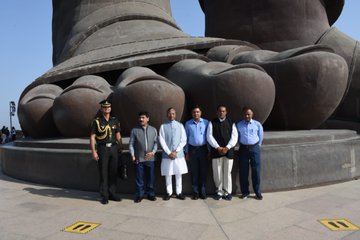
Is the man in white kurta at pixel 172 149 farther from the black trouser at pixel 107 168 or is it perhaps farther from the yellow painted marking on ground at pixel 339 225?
the yellow painted marking on ground at pixel 339 225

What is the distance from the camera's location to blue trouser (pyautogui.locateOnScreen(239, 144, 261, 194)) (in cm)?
433

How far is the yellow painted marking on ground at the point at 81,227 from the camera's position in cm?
330

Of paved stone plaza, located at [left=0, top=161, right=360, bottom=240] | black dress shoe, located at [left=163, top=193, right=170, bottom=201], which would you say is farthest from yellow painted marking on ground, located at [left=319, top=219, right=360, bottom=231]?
black dress shoe, located at [left=163, top=193, right=170, bottom=201]

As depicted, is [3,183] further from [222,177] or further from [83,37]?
[83,37]

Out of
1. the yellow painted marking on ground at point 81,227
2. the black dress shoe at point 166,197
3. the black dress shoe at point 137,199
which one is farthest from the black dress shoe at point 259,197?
the yellow painted marking on ground at point 81,227

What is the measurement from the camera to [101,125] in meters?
4.29

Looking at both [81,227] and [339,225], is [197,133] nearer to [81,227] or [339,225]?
[81,227]

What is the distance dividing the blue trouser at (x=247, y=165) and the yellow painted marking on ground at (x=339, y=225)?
1062 mm

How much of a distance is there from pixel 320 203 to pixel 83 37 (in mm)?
8099

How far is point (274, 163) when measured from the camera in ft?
15.3

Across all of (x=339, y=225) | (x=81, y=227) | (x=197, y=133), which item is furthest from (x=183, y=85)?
(x=339, y=225)

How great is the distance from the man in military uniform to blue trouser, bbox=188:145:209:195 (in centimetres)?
98

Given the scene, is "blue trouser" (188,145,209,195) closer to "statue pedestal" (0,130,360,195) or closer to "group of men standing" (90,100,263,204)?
"group of men standing" (90,100,263,204)

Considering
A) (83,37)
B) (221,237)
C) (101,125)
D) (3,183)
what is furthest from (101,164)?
(83,37)
